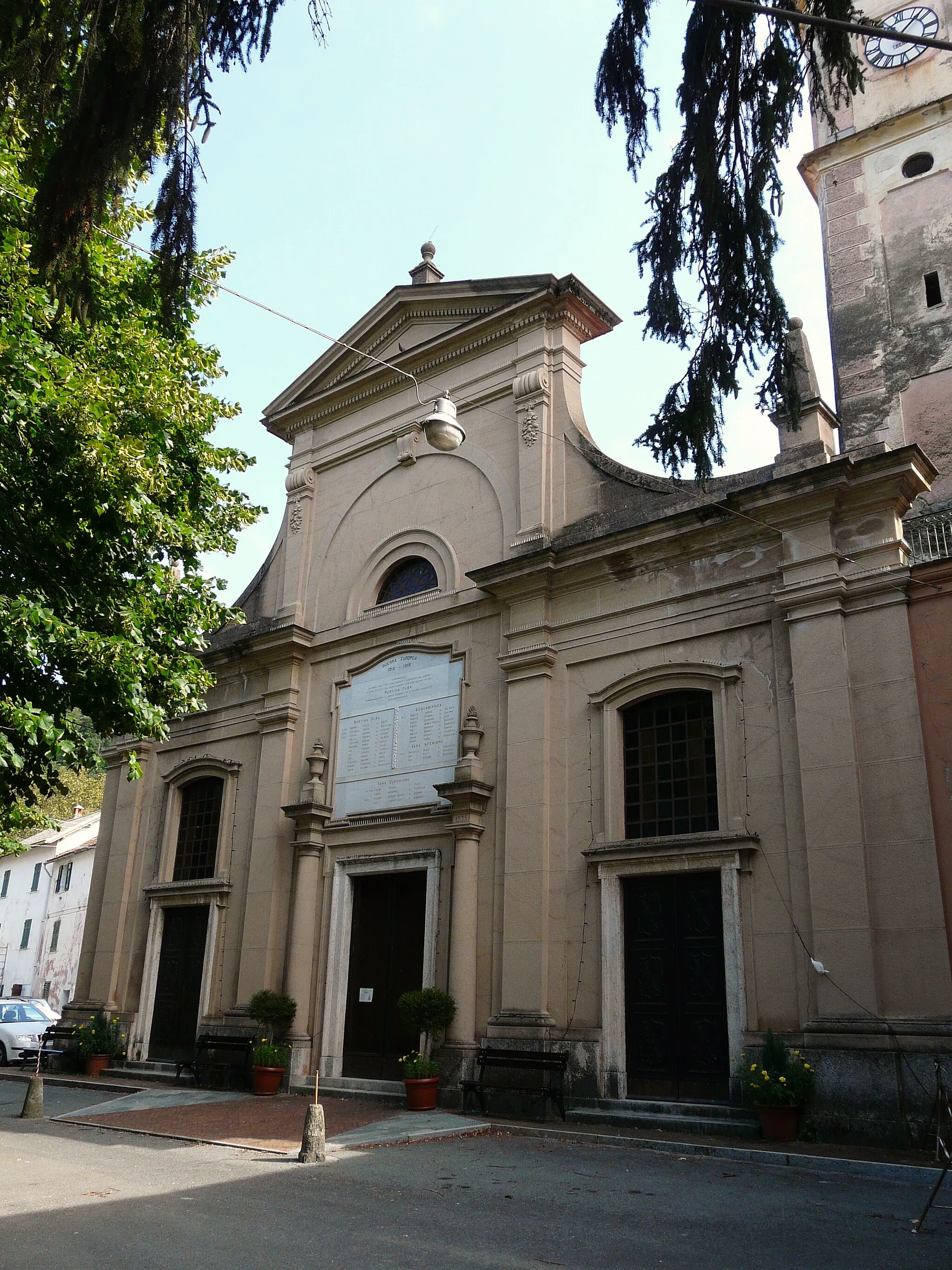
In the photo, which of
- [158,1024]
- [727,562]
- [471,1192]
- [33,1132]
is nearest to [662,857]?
[727,562]

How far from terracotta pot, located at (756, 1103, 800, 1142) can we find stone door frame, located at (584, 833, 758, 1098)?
1069mm

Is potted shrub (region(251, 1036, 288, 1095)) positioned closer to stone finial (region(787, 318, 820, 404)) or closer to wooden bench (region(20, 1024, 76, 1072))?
wooden bench (region(20, 1024, 76, 1072))

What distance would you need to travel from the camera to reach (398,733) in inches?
668

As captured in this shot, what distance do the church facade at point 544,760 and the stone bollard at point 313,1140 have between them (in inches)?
160

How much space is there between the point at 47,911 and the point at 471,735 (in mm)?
34114

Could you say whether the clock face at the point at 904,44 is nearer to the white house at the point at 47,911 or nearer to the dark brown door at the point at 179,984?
the dark brown door at the point at 179,984

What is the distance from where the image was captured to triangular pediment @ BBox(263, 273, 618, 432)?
1739 centimetres

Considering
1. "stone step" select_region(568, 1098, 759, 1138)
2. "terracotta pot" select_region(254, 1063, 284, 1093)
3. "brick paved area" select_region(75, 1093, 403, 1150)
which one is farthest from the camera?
"terracotta pot" select_region(254, 1063, 284, 1093)

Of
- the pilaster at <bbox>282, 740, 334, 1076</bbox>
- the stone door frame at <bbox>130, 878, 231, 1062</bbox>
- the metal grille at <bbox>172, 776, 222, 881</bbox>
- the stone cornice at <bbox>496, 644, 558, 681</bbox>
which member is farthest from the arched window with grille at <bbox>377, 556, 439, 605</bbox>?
the stone door frame at <bbox>130, 878, 231, 1062</bbox>

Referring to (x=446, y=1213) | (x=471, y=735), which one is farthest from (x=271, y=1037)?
(x=446, y=1213)

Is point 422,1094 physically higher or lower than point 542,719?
lower

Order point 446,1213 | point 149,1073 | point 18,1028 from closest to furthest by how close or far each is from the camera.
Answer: point 446,1213
point 149,1073
point 18,1028

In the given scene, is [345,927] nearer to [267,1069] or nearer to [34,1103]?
[267,1069]

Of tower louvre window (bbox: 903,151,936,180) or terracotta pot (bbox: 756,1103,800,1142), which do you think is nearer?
terracotta pot (bbox: 756,1103,800,1142)
